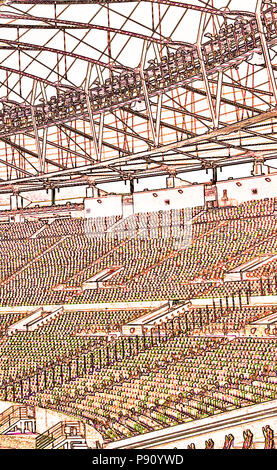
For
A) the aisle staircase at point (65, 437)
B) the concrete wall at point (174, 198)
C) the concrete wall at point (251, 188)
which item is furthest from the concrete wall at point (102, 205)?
the aisle staircase at point (65, 437)

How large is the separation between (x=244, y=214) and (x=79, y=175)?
987 cm

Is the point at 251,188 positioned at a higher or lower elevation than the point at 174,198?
higher

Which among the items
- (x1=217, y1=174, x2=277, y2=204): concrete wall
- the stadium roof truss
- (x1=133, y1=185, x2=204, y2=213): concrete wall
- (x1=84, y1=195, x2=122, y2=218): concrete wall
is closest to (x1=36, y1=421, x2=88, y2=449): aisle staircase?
the stadium roof truss

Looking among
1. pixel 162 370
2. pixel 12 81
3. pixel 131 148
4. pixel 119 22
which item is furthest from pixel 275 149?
pixel 162 370

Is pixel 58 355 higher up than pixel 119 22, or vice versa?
pixel 119 22

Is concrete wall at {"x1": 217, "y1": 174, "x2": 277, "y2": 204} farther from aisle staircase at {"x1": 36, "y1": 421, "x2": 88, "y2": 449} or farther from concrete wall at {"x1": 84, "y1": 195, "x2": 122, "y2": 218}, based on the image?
aisle staircase at {"x1": 36, "y1": 421, "x2": 88, "y2": 449}

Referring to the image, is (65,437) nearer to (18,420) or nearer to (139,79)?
(18,420)

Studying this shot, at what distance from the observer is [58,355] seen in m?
29.0

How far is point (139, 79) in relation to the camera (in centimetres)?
2678

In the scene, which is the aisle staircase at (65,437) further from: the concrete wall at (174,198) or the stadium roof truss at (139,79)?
the concrete wall at (174,198)

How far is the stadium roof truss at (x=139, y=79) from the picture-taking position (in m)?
21.7

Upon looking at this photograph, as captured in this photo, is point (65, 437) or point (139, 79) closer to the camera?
point (65, 437)

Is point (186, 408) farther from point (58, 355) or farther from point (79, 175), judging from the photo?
point (79, 175)

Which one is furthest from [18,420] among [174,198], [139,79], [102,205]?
[102,205]
